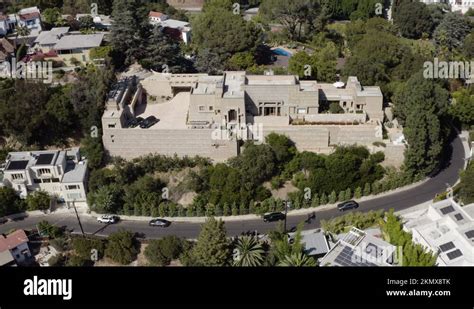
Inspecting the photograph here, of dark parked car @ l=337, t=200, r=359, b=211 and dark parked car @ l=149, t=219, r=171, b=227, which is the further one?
dark parked car @ l=337, t=200, r=359, b=211

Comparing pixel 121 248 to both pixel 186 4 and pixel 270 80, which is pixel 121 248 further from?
pixel 186 4

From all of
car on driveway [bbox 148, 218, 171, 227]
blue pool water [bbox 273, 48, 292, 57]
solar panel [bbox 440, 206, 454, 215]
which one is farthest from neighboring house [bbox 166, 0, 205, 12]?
solar panel [bbox 440, 206, 454, 215]

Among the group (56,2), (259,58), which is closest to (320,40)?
(259,58)

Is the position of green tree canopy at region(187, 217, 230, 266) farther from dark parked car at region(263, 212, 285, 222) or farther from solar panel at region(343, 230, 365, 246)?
solar panel at region(343, 230, 365, 246)

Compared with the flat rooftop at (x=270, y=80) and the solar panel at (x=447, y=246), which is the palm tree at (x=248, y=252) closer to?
the solar panel at (x=447, y=246)

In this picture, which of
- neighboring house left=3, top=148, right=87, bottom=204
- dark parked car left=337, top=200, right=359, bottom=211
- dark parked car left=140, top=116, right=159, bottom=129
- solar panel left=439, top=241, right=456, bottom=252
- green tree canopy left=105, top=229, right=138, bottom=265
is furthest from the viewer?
dark parked car left=140, top=116, right=159, bottom=129

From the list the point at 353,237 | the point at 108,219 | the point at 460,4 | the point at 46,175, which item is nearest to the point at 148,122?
the point at 108,219

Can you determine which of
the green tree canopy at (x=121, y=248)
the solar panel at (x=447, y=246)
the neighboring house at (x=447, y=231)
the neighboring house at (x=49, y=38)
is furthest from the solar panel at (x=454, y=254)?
the neighboring house at (x=49, y=38)
